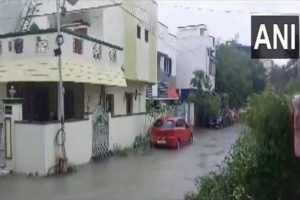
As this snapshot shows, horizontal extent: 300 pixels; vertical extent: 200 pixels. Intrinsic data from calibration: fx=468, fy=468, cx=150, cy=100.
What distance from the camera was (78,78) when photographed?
1507 centimetres

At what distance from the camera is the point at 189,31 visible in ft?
137

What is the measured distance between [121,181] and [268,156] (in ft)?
23.7

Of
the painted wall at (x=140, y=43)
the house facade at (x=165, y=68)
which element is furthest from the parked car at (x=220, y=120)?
the painted wall at (x=140, y=43)

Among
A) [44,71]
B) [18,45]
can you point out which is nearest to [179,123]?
[44,71]

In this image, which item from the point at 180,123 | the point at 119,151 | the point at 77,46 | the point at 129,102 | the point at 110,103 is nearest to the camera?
the point at 77,46

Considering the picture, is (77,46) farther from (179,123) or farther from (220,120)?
(220,120)

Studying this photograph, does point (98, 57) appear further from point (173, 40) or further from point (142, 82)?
point (173, 40)

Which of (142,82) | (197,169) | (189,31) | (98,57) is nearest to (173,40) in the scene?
(189,31)

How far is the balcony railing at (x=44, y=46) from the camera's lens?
14562 millimetres

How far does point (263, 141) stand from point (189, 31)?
1444 inches

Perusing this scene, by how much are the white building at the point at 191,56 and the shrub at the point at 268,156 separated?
3311 centimetres

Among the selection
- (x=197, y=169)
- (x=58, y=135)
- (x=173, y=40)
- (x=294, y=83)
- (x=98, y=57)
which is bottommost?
(x=197, y=169)

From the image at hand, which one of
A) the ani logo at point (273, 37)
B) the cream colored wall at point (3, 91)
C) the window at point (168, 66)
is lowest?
the cream colored wall at point (3, 91)

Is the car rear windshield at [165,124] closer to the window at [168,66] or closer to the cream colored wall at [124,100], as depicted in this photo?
the cream colored wall at [124,100]
